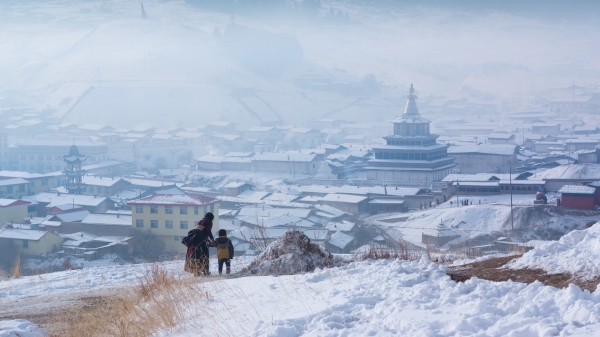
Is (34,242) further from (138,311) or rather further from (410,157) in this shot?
(410,157)

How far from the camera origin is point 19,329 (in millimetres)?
3717

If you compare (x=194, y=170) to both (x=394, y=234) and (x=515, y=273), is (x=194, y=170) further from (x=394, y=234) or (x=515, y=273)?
(x=515, y=273)

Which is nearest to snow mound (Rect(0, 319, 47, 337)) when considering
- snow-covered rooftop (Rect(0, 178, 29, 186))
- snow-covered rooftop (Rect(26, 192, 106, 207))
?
snow-covered rooftop (Rect(26, 192, 106, 207))

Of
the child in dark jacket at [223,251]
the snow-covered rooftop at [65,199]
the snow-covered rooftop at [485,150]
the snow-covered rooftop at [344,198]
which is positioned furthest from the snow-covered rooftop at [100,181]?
the child in dark jacket at [223,251]

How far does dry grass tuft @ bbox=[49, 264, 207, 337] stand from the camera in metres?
3.65

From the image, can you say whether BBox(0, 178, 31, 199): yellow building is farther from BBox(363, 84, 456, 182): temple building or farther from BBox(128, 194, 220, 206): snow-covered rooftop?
BBox(363, 84, 456, 182): temple building

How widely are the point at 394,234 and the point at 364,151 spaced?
16.8 metres

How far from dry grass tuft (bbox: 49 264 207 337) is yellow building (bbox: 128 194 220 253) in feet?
39.3

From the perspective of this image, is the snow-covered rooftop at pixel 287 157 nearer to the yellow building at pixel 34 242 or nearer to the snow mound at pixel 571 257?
the yellow building at pixel 34 242

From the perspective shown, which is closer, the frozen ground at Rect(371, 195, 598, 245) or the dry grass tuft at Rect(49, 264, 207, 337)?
the dry grass tuft at Rect(49, 264, 207, 337)

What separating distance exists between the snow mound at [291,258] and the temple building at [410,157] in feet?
73.4

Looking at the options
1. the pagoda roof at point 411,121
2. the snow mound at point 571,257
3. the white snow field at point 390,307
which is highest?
the pagoda roof at point 411,121

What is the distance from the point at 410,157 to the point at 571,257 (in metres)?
25.0

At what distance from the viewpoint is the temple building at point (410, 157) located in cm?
2750
